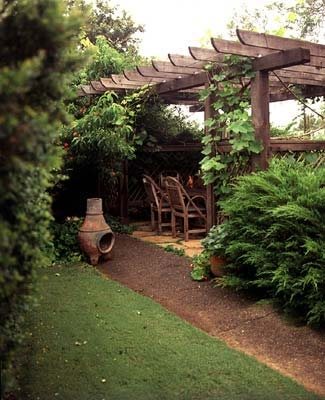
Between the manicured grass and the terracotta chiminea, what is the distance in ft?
4.51

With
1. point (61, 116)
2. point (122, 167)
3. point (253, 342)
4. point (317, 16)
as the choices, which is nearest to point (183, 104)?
point (122, 167)

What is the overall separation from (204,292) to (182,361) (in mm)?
1423

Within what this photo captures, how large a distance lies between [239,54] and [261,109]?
578mm

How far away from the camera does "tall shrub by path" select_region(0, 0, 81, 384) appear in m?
1.13

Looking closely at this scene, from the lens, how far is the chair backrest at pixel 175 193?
6.14 metres

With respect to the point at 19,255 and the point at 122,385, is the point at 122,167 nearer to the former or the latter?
the point at 122,385

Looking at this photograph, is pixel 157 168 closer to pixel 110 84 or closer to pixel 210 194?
pixel 110 84

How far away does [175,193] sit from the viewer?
20.7 feet

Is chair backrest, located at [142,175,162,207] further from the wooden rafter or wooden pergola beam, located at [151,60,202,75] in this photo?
the wooden rafter

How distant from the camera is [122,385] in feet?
7.91

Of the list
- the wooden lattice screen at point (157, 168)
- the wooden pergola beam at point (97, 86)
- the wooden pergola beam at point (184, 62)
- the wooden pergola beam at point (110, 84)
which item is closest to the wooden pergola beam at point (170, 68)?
the wooden pergola beam at point (184, 62)

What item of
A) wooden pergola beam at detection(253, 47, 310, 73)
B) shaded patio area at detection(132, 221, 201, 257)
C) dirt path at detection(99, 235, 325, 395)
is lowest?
dirt path at detection(99, 235, 325, 395)

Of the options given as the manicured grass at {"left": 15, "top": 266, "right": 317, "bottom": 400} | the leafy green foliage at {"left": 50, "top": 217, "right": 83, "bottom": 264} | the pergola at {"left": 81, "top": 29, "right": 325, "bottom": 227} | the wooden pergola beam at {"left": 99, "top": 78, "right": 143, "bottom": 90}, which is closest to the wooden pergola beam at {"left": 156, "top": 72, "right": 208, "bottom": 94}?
the pergola at {"left": 81, "top": 29, "right": 325, "bottom": 227}

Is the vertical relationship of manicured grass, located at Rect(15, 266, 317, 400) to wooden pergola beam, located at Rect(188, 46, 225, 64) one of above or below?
below
